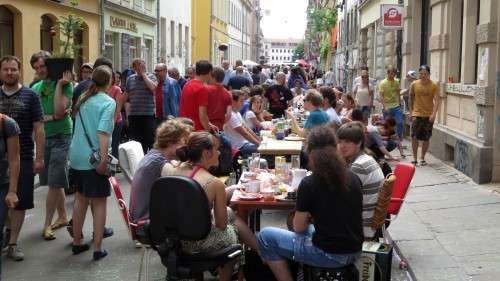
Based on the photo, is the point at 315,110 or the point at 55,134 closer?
the point at 55,134

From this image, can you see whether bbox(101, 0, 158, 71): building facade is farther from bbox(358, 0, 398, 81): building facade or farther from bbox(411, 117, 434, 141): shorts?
bbox(411, 117, 434, 141): shorts

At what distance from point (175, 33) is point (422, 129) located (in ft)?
75.8

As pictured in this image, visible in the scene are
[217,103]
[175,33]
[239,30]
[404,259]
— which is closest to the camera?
[404,259]

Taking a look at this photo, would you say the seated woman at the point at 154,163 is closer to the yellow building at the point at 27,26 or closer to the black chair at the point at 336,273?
the black chair at the point at 336,273

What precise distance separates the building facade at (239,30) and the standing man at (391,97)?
40.9m

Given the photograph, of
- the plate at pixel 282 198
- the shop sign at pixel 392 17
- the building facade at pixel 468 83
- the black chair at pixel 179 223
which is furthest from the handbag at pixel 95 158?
the shop sign at pixel 392 17

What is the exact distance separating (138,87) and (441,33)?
5.82 metres

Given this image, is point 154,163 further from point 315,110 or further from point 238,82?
point 238,82

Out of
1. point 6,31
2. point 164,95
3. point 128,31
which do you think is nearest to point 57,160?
point 164,95

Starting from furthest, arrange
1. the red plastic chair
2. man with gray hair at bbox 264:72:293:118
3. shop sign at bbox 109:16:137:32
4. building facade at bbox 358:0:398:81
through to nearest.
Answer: shop sign at bbox 109:16:137:32, building facade at bbox 358:0:398:81, man with gray hair at bbox 264:72:293:118, the red plastic chair

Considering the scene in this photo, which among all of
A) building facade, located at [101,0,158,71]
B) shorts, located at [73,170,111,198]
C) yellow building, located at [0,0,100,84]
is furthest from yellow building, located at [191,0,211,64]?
shorts, located at [73,170,111,198]

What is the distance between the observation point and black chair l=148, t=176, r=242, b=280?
440 cm

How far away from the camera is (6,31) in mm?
15102

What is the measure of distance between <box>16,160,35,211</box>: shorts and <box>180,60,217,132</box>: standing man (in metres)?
2.88
